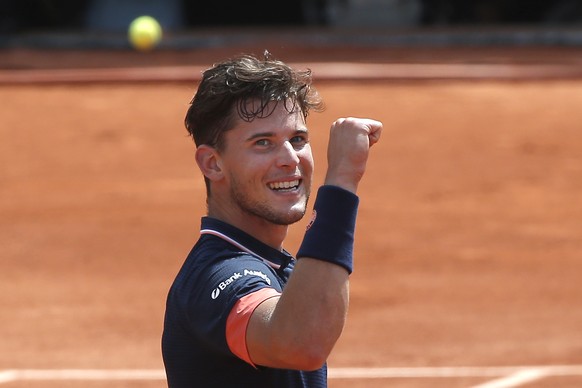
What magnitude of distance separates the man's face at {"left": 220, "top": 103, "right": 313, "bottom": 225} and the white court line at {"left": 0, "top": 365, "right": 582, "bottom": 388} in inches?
207

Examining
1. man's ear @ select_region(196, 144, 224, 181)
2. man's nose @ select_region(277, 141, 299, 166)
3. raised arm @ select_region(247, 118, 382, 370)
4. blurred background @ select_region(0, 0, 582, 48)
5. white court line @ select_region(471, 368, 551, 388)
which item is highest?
man's nose @ select_region(277, 141, 299, 166)

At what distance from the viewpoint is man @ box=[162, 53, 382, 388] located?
2641mm

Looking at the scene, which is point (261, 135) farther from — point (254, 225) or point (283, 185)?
point (254, 225)

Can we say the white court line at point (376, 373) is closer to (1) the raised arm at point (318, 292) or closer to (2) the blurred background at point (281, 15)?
(1) the raised arm at point (318, 292)

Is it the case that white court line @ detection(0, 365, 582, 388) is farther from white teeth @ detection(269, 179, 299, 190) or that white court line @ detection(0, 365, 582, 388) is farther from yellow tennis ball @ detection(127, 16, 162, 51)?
yellow tennis ball @ detection(127, 16, 162, 51)

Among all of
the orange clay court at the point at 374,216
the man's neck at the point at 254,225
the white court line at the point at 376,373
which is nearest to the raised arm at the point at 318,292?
the man's neck at the point at 254,225

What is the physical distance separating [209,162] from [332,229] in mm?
464

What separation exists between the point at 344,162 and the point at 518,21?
24925 mm

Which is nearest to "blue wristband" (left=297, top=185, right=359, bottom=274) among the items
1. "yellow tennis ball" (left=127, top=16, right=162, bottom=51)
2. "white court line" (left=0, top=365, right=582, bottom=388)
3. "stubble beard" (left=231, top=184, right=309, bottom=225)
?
"stubble beard" (left=231, top=184, right=309, bottom=225)

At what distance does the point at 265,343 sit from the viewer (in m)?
2.64

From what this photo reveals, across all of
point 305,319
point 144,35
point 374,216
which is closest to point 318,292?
point 305,319

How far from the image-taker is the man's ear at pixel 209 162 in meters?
3.00

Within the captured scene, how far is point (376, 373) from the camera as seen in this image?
8148 millimetres

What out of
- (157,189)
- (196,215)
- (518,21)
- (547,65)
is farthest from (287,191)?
(518,21)
